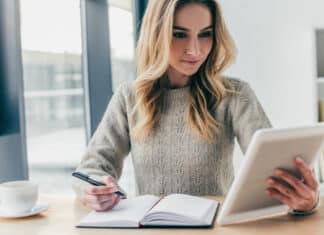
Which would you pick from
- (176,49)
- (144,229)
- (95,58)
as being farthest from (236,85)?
(95,58)

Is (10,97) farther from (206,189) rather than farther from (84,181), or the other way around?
(206,189)

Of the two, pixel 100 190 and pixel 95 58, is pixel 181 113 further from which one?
pixel 95 58

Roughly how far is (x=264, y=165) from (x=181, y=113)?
620 mm

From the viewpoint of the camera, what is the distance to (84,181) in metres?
1.46

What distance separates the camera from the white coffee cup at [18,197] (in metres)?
1.30

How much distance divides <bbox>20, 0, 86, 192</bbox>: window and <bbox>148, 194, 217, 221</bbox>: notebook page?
1.02m

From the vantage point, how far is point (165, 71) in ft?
5.72

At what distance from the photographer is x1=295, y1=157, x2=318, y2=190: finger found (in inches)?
45.3

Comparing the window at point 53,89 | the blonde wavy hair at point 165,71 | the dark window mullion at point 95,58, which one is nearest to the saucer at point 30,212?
the blonde wavy hair at point 165,71

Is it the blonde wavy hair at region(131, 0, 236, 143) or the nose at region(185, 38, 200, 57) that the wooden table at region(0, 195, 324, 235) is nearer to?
the blonde wavy hair at region(131, 0, 236, 143)

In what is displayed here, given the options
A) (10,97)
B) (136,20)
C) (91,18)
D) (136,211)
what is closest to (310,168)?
(136,211)

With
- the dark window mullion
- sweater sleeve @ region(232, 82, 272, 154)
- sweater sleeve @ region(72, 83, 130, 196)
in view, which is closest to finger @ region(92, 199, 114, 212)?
sweater sleeve @ region(72, 83, 130, 196)

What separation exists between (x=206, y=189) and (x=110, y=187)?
0.47m

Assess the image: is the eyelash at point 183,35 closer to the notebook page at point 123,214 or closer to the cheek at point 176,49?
the cheek at point 176,49
